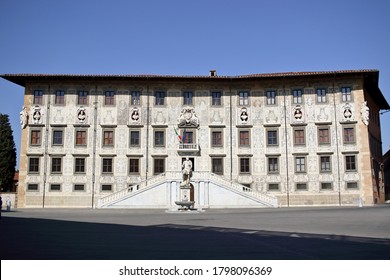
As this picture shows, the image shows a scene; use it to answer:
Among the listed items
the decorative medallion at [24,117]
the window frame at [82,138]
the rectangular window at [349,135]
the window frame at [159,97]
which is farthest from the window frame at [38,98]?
the rectangular window at [349,135]

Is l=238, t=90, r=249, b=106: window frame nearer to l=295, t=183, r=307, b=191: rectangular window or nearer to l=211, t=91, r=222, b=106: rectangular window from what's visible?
l=211, t=91, r=222, b=106: rectangular window

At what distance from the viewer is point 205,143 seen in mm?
38656

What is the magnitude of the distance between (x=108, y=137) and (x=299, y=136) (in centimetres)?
1710

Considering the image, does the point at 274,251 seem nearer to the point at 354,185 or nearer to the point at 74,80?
the point at 354,185

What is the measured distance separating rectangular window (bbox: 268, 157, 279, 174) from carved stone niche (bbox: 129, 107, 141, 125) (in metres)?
12.3

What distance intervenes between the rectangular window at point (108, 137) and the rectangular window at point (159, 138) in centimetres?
387

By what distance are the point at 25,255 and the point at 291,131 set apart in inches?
1299

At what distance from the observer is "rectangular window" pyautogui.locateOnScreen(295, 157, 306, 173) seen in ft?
124

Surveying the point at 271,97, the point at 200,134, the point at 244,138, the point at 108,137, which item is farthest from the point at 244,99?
the point at 108,137

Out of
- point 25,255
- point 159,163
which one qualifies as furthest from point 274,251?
point 159,163

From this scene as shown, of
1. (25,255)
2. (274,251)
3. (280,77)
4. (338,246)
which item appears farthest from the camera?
(280,77)

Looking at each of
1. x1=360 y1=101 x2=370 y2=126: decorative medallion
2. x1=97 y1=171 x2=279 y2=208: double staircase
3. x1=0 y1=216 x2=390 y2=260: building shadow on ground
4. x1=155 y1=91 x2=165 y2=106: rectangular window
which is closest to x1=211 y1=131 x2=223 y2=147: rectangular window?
x1=97 y1=171 x2=279 y2=208: double staircase

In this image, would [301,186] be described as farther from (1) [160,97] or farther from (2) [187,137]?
(1) [160,97]

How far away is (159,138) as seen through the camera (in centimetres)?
3866
